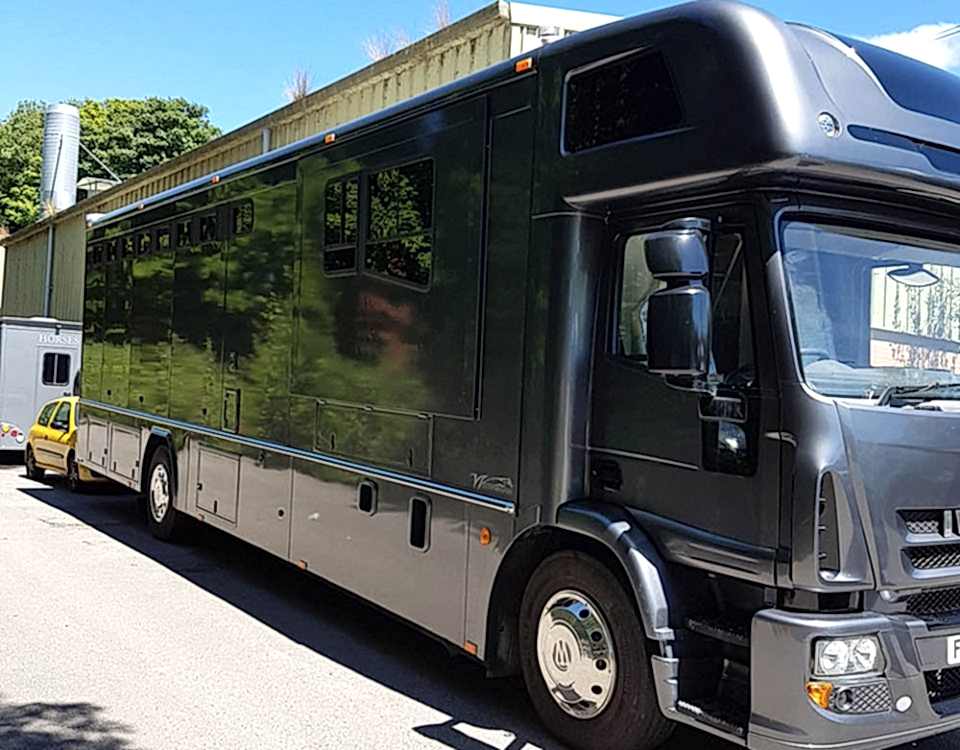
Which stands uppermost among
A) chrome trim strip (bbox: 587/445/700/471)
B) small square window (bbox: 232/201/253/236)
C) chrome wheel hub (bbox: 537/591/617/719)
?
small square window (bbox: 232/201/253/236)

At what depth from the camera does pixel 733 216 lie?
4.14m

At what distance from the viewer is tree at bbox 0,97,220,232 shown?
5294 cm

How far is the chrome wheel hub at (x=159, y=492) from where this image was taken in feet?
32.4

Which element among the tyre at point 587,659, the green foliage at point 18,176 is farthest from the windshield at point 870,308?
the green foliage at point 18,176

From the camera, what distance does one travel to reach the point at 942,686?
411cm

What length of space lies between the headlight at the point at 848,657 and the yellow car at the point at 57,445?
11686 mm

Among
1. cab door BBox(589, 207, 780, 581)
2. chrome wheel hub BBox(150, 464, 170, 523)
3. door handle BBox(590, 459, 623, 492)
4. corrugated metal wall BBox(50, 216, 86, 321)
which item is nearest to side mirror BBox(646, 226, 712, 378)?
cab door BBox(589, 207, 780, 581)

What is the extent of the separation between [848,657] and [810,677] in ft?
0.60

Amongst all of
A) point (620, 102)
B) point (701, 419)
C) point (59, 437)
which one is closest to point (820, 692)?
→ point (701, 419)

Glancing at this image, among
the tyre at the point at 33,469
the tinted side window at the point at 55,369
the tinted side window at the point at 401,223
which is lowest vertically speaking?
the tyre at the point at 33,469

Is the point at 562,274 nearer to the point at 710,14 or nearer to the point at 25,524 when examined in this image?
the point at 710,14

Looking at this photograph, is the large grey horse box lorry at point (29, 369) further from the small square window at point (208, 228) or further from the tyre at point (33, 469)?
the small square window at point (208, 228)

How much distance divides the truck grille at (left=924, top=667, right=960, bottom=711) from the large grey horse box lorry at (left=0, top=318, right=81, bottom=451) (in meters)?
17.0

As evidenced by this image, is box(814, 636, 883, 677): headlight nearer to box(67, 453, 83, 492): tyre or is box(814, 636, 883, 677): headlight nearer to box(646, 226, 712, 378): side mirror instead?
box(646, 226, 712, 378): side mirror
